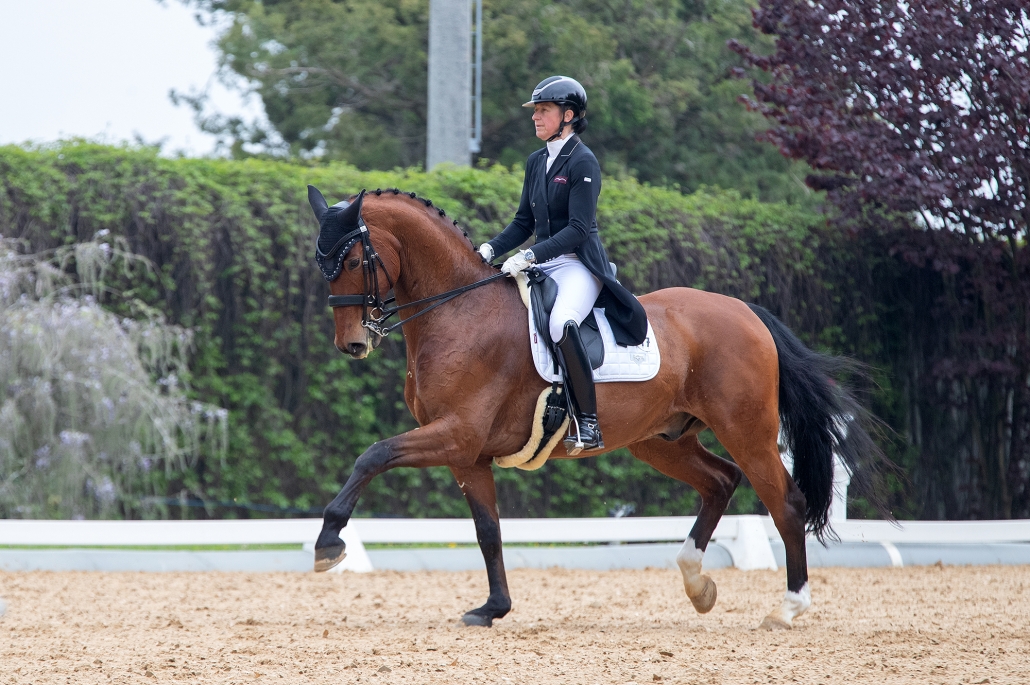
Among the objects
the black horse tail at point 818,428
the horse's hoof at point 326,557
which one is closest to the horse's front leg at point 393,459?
the horse's hoof at point 326,557

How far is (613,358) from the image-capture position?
17.6 feet

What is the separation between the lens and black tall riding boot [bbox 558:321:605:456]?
5.18 meters

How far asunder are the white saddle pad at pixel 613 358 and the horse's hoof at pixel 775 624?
1395 mm

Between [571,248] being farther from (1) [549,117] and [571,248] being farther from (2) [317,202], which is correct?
(2) [317,202]

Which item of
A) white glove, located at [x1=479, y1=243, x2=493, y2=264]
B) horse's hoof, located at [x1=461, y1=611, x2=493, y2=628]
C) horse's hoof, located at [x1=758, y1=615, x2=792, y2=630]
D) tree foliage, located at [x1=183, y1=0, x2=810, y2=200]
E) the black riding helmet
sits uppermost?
tree foliage, located at [x1=183, y1=0, x2=810, y2=200]

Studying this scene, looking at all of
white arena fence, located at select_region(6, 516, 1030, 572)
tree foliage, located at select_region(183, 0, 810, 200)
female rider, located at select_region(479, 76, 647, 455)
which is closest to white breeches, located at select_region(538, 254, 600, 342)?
female rider, located at select_region(479, 76, 647, 455)

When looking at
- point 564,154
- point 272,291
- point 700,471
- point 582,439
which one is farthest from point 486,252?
point 272,291

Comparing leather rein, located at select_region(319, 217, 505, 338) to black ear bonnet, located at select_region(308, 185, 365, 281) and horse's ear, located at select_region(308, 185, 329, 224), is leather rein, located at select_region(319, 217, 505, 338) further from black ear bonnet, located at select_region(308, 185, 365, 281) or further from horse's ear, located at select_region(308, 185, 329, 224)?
horse's ear, located at select_region(308, 185, 329, 224)

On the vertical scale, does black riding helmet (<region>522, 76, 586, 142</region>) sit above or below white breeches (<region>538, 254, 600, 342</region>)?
above

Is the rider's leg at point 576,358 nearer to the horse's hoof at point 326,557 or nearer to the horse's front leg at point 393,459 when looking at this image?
the horse's front leg at point 393,459

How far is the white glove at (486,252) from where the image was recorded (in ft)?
17.9

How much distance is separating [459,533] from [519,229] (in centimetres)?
307

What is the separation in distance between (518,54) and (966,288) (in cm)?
879

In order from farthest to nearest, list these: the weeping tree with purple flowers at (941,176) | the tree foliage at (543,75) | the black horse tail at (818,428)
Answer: the tree foliage at (543,75)
the weeping tree with purple flowers at (941,176)
the black horse tail at (818,428)
